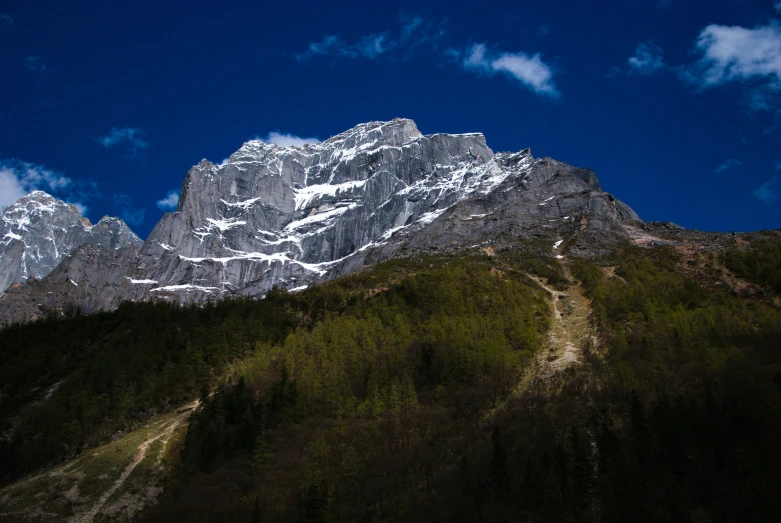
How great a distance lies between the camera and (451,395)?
A: 99.6 metres

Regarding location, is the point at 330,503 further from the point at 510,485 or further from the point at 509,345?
the point at 509,345

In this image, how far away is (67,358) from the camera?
13525cm

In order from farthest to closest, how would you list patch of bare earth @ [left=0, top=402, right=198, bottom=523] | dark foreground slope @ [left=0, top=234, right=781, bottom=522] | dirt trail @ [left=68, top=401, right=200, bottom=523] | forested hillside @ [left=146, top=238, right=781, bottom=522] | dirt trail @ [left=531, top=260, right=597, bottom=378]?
1. dirt trail @ [left=531, top=260, right=597, bottom=378]
2. dirt trail @ [left=68, top=401, right=200, bottom=523]
3. patch of bare earth @ [left=0, top=402, right=198, bottom=523]
4. dark foreground slope @ [left=0, top=234, right=781, bottom=522]
5. forested hillside @ [left=146, top=238, right=781, bottom=522]

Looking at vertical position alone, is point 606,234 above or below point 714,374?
above

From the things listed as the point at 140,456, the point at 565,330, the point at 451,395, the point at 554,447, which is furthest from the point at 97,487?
the point at 565,330

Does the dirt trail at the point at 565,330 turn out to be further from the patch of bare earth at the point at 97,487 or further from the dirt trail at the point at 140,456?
the patch of bare earth at the point at 97,487

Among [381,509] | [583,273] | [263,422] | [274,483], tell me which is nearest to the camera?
[381,509]

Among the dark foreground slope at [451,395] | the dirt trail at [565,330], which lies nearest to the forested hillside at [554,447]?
the dark foreground slope at [451,395]

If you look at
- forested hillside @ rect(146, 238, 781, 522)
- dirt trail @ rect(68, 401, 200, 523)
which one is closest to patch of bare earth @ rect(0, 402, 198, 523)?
dirt trail @ rect(68, 401, 200, 523)

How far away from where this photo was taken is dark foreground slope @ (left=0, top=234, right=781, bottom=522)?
68.8 m

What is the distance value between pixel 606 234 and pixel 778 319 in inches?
3674

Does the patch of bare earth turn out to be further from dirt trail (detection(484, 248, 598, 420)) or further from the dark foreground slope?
dirt trail (detection(484, 248, 598, 420))

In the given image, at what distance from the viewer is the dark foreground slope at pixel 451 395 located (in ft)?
226

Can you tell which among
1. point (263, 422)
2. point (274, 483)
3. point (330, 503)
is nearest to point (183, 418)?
point (263, 422)
